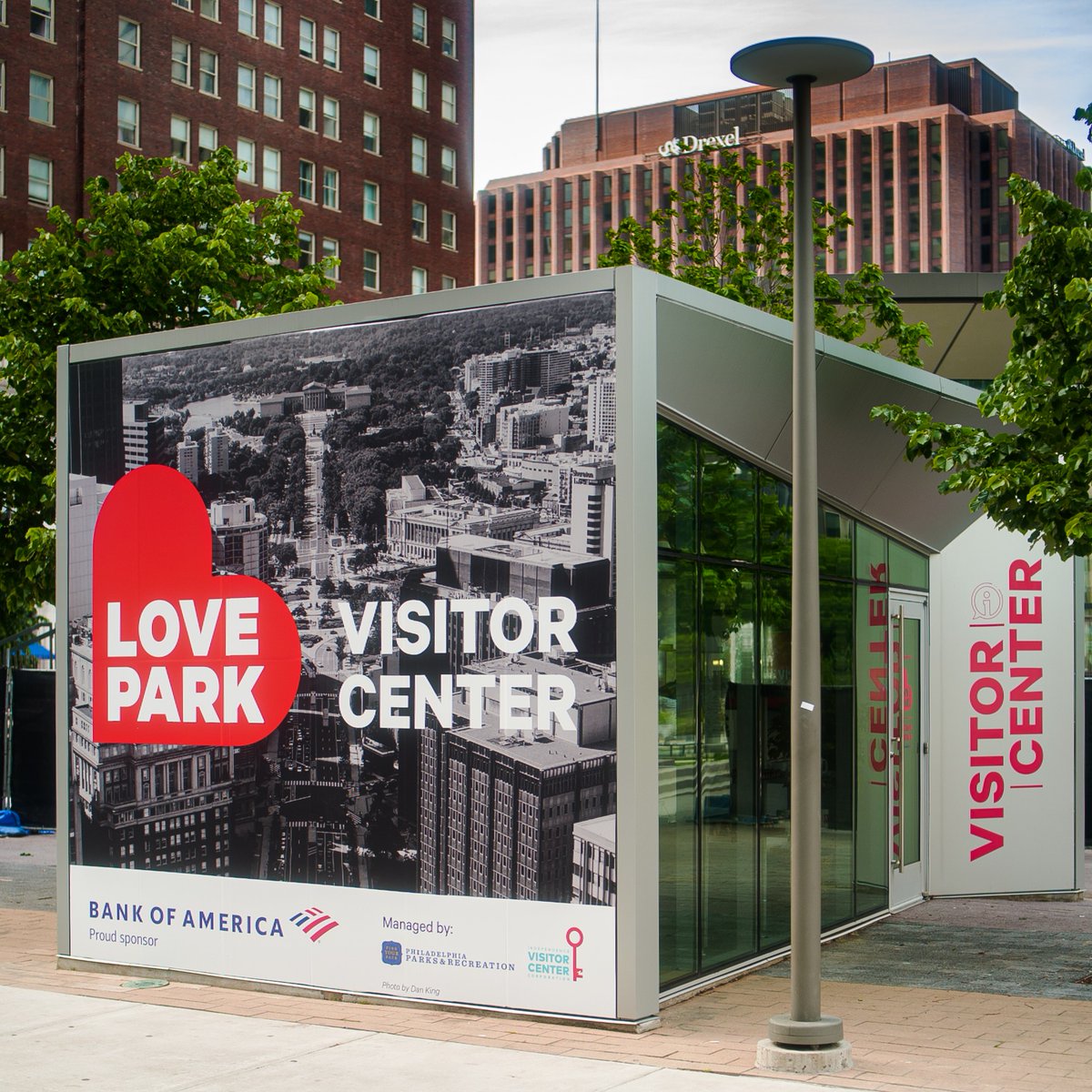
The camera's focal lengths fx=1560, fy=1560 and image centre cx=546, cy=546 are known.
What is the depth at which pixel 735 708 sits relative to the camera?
1056 centimetres

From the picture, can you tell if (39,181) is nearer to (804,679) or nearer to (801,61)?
(801,61)

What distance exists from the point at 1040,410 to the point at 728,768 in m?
3.15

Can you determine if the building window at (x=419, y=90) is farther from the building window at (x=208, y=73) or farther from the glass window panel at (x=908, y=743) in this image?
the glass window panel at (x=908, y=743)

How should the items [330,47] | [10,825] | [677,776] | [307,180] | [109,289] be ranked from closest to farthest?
[677,776], [109,289], [10,825], [307,180], [330,47]

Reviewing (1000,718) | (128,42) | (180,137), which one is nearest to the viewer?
(1000,718)

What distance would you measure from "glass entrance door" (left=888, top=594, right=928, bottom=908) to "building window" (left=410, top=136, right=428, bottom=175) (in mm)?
57484

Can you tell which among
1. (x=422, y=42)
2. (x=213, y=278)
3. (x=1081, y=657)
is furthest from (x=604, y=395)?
(x=422, y=42)

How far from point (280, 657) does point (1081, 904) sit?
847cm

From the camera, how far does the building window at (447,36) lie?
70.2 m

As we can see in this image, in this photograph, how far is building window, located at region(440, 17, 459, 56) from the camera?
7025cm

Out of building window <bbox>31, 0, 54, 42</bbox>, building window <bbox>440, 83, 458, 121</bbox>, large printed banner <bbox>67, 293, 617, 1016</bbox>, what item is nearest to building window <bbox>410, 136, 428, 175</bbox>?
building window <bbox>440, 83, 458, 121</bbox>

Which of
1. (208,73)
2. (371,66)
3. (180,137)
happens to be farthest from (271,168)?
(371,66)

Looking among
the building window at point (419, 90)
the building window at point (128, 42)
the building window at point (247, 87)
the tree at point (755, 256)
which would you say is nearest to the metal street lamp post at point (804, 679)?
the tree at point (755, 256)

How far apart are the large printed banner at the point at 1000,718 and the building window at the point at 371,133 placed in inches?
2184
